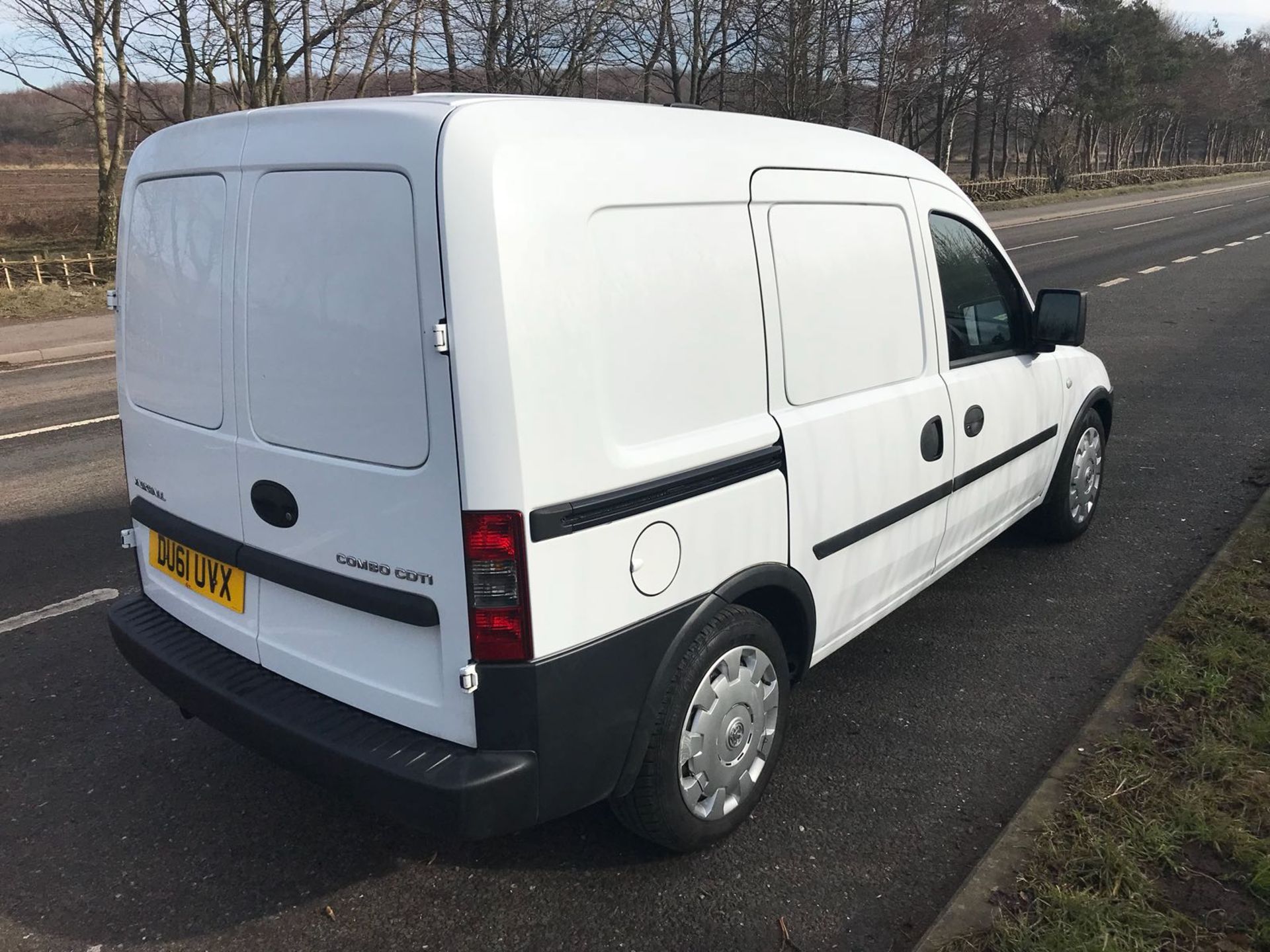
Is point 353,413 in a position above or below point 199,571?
above

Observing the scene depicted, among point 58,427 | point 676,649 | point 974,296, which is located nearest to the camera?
point 676,649

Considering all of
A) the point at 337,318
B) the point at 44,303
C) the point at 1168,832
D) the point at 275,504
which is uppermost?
the point at 337,318

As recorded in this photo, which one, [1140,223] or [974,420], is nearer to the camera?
[974,420]

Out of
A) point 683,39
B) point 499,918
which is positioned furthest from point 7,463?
point 683,39

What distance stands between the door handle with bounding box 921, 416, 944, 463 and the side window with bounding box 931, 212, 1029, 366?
30 centimetres

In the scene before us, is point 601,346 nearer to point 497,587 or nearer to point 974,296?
point 497,587

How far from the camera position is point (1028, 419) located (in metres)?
4.32

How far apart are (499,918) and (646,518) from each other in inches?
44.9

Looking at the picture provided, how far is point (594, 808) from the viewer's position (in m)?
3.11

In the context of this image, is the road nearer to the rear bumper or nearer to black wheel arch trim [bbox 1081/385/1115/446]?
the rear bumper

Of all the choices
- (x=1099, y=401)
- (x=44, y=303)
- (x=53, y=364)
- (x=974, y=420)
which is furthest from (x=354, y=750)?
(x=44, y=303)

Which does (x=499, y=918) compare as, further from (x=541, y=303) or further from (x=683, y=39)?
(x=683, y=39)

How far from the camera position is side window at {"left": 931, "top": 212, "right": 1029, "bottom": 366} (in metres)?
3.77

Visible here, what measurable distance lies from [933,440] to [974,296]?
763 mm
